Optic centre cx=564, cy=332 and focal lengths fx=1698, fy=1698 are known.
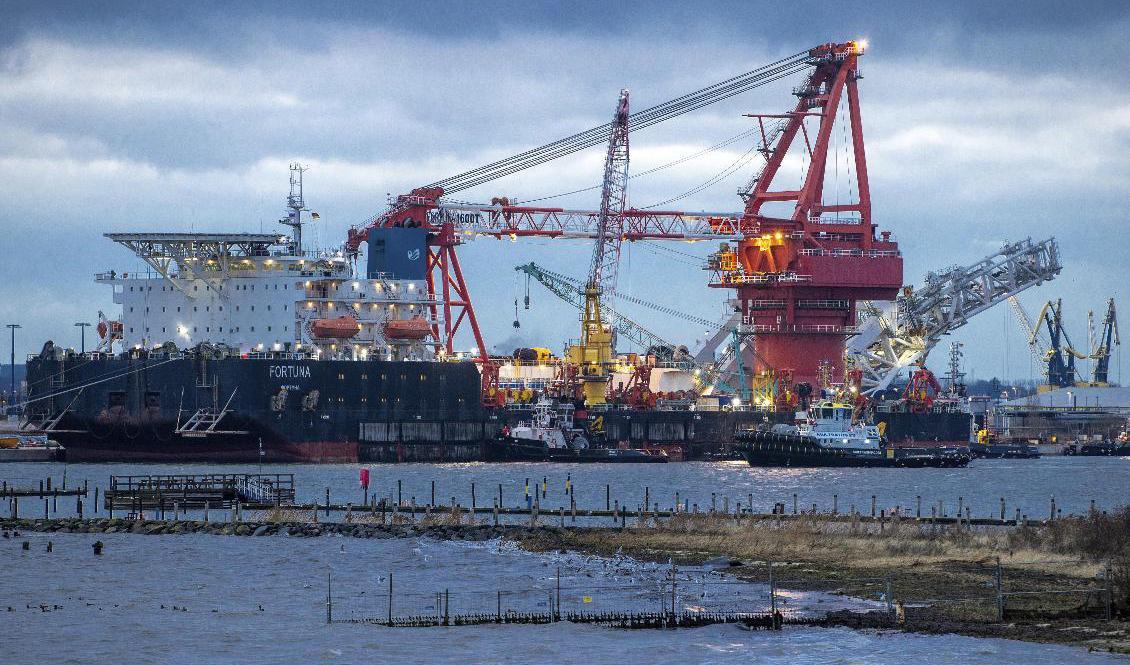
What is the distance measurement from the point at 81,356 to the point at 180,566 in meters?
43.8

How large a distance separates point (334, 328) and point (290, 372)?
5181 mm

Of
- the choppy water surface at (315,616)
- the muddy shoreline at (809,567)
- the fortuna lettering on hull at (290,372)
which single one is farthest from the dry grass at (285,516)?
the fortuna lettering on hull at (290,372)

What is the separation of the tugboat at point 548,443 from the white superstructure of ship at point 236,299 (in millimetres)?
8287

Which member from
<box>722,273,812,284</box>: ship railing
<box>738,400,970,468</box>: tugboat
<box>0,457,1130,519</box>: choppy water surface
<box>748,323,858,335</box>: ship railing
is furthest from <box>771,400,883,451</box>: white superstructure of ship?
<box>748,323,858,335</box>: ship railing

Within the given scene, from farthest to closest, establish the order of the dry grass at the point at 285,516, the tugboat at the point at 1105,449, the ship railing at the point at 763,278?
1. the tugboat at the point at 1105,449
2. the ship railing at the point at 763,278
3. the dry grass at the point at 285,516

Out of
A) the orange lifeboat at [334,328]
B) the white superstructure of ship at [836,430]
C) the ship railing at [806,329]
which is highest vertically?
the ship railing at [806,329]

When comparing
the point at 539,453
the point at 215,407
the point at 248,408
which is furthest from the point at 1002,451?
the point at 215,407

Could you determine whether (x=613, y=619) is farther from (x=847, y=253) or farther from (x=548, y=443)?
(x=847, y=253)

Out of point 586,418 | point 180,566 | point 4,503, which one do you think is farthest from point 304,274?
point 180,566

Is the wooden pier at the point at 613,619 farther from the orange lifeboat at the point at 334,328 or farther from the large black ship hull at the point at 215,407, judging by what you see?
the orange lifeboat at the point at 334,328

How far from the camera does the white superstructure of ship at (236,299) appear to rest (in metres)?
87.2

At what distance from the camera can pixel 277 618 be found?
113 feet

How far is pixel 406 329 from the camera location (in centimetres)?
9144

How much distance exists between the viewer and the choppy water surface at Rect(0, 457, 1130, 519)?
6191cm
